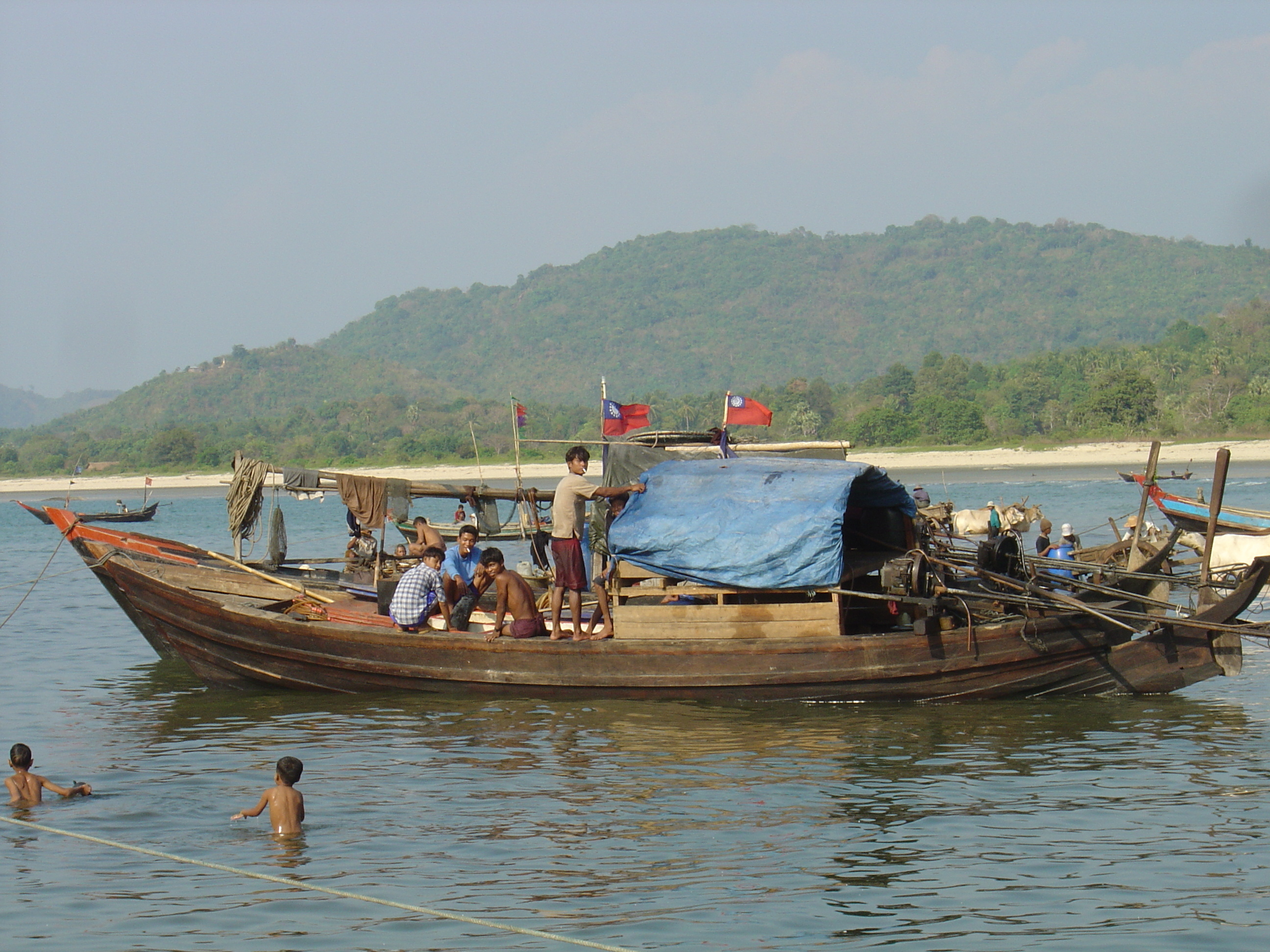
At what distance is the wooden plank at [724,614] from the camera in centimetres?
1146

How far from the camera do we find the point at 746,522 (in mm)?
11438

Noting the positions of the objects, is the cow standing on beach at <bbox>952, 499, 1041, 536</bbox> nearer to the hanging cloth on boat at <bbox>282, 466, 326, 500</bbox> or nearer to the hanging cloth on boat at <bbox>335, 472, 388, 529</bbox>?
the hanging cloth on boat at <bbox>335, 472, 388, 529</bbox>

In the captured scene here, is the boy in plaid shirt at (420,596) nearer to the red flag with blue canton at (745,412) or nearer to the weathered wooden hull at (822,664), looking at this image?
the weathered wooden hull at (822,664)

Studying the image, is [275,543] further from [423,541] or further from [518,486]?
[518,486]

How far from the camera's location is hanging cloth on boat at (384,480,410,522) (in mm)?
14484

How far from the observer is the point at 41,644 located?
18766 mm

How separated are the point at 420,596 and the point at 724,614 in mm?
3016

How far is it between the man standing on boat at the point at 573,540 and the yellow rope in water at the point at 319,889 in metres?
4.46

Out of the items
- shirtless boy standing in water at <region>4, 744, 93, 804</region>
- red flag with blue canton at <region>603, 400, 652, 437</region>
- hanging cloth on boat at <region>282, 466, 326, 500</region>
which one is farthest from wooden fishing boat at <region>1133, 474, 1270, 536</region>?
shirtless boy standing in water at <region>4, 744, 93, 804</region>

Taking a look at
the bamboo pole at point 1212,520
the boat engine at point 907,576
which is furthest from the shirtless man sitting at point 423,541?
the bamboo pole at point 1212,520

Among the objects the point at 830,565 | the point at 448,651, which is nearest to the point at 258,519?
the point at 448,651

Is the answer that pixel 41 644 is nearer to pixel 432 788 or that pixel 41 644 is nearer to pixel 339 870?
pixel 432 788

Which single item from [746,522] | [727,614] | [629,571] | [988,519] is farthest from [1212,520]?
[988,519]

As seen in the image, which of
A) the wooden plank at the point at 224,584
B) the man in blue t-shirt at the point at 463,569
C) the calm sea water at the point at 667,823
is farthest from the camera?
the wooden plank at the point at 224,584
